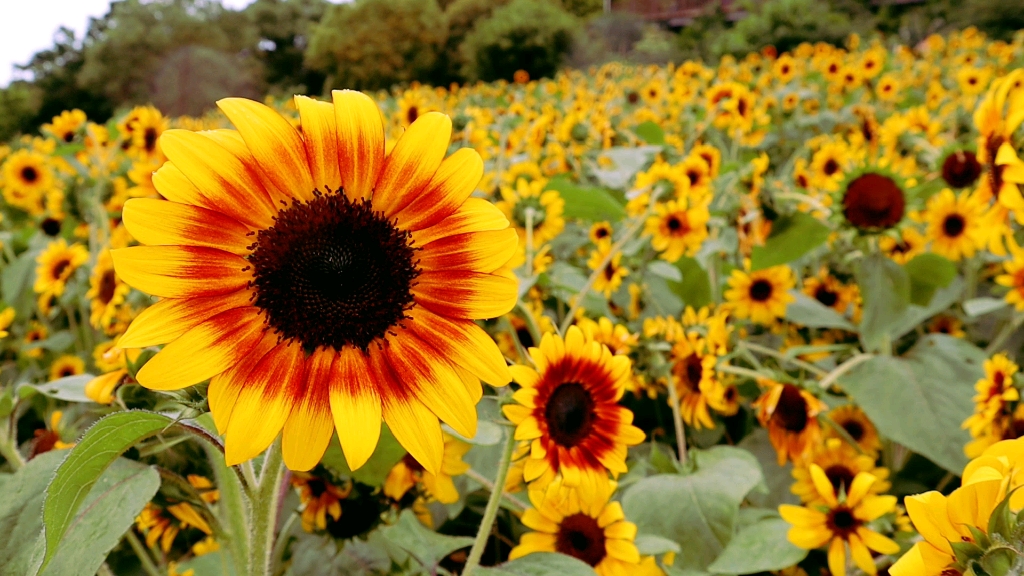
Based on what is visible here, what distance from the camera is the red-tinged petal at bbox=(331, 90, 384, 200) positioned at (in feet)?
2.13

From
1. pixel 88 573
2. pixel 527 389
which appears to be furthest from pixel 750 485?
pixel 88 573

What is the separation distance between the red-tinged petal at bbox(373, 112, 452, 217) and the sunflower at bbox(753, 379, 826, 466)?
886mm

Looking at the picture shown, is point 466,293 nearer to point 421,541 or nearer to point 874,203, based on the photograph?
point 421,541

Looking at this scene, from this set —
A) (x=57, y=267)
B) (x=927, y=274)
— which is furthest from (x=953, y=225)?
(x=57, y=267)

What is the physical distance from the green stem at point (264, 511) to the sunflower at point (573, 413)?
0.27 metres

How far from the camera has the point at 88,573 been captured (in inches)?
24.1

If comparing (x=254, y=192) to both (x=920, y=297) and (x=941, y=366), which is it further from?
(x=920, y=297)

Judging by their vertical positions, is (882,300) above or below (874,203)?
below

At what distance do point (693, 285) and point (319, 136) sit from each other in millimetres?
A: 1453

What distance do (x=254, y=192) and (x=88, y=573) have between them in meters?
0.37

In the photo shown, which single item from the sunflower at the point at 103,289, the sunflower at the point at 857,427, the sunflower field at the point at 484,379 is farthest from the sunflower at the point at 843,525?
the sunflower at the point at 103,289

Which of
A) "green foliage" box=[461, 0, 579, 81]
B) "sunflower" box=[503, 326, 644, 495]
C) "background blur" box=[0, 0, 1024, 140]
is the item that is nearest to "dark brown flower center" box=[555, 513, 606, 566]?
"sunflower" box=[503, 326, 644, 495]

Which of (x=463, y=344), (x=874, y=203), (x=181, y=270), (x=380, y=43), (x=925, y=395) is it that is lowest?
(x=925, y=395)

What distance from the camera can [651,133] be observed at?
10.2 feet
